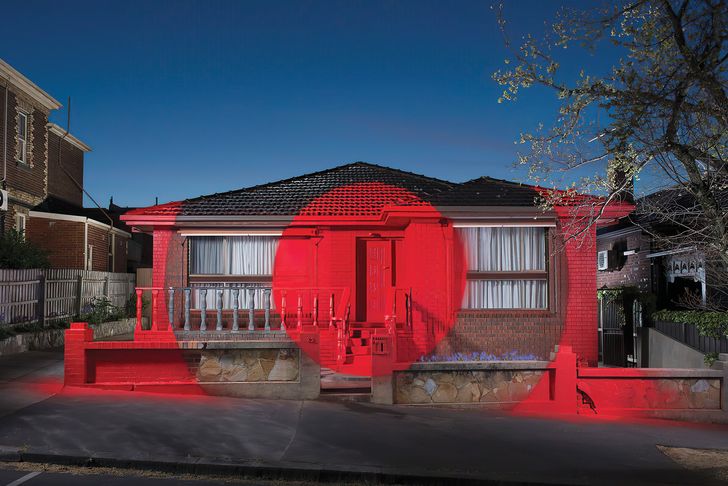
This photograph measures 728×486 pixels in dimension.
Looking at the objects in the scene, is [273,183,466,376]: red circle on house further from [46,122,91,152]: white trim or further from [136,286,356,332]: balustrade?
[46,122,91,152]: white trim

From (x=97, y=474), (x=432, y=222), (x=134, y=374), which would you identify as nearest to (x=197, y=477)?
(x=97, y=474)

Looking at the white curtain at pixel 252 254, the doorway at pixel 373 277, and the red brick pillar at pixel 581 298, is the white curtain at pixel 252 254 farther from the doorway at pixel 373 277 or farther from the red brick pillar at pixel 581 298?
the red brick pillar at pixel 581 298

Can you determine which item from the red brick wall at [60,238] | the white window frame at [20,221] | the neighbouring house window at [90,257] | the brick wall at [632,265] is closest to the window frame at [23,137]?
the white window frame at [20,221]

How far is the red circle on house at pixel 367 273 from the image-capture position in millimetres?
12867

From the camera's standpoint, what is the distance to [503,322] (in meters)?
13.0

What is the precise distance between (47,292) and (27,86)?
9.21 m

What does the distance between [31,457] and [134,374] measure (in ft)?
12.3

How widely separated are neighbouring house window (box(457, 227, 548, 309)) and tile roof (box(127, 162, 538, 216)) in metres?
0.69

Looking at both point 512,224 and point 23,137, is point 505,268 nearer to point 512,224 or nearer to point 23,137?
point 512,224

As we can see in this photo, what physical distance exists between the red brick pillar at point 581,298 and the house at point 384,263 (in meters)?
0.02

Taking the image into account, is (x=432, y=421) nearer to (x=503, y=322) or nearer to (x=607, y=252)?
(x=503, y=322)

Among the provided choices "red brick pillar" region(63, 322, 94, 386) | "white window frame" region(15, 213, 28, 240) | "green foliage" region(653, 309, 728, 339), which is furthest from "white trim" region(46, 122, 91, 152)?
"green foliage" region(653, 309, 728, 339)

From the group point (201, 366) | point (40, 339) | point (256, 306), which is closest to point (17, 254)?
point (40, 339)

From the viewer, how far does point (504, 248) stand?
13.2 metres
